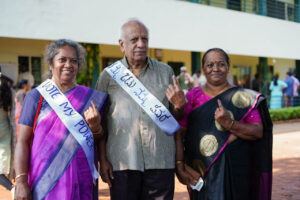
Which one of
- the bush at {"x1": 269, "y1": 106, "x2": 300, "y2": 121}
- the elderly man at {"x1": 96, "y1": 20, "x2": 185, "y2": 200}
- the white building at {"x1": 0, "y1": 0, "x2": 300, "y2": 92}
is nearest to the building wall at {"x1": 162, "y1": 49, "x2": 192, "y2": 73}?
the white building at {"x1": 0, "y1": 0, "x2": 300, "y2": 92}

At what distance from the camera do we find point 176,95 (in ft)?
9.08

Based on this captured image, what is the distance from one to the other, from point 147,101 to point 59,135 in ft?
2.21

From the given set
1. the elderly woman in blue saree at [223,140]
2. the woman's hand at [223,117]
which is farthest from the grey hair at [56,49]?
the woman's hand at [223,117]

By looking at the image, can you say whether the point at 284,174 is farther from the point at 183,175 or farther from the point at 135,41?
the point at 135,41

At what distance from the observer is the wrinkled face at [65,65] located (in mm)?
2756

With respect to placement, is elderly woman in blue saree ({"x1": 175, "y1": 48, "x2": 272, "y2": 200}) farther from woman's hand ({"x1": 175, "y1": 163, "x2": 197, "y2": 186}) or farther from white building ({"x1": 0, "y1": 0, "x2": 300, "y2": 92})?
white building ({"x1": 0, "y1": 0, "x2": 300, "y2": 92})

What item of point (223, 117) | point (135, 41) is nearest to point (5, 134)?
point (135, 41)

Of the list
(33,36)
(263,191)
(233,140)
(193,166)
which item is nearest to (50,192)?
(193,166)

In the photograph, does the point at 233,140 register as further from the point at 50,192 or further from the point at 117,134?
the point at 50,192

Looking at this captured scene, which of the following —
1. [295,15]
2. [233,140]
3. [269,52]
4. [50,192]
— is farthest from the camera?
[295,15]

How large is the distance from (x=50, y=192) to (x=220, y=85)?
1.53 m

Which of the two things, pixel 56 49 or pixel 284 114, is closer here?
pixel 56 49

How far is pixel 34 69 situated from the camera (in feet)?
39.2

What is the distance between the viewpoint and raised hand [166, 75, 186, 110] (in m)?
2.76
